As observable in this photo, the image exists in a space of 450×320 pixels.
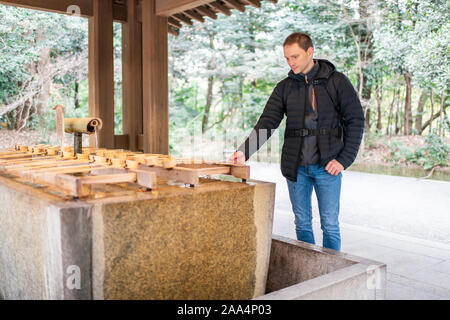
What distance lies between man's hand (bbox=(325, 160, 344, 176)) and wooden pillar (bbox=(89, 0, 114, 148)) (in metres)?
2.88

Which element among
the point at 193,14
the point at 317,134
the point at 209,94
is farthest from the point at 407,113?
the point at 317,134

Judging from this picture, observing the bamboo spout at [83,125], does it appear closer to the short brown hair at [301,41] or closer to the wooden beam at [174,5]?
the short brown hair at [301,41]

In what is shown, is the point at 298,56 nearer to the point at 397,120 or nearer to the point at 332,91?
the point at 332,91

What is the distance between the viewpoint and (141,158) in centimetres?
214

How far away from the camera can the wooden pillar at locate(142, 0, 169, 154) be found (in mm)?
4164

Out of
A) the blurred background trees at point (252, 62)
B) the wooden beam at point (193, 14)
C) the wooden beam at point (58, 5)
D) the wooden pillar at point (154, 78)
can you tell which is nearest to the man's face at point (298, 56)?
the wooden pillar at point (154, 78)

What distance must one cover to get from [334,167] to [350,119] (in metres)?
0.29

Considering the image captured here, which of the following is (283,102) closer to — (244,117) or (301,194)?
(301,194)

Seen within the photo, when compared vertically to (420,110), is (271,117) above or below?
below

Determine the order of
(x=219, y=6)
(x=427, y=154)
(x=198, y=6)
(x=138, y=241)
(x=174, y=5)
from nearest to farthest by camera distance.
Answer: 1. (x=138, y=241)
2. (x=174, y=5)
3. (x=219, y=6)
4. (x=198, y=6)
5. (x=427, y=154)

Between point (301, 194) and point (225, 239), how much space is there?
2.57 ft

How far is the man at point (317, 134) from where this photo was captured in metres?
2.28

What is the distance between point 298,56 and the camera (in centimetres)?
227

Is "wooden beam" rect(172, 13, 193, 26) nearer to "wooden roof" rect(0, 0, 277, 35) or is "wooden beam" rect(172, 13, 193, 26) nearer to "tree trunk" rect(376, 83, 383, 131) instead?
"wooden roof" rect(0, 0, 277, 35)
